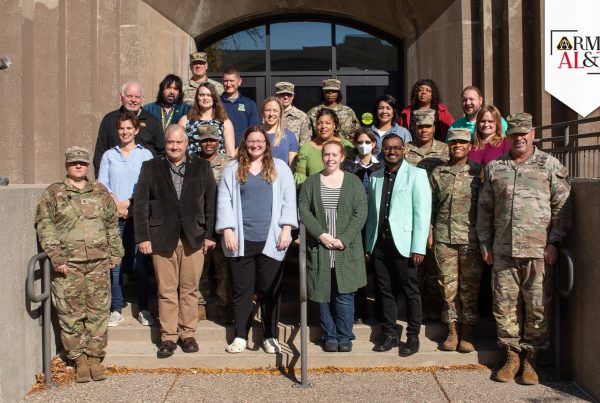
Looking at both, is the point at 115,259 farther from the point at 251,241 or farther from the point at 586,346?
the point at 586,346

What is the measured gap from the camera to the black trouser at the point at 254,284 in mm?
6098

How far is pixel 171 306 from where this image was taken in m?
6.14

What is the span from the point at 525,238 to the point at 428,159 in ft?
4.20

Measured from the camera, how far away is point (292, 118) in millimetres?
7480

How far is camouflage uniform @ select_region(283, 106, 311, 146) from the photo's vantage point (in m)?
7.43

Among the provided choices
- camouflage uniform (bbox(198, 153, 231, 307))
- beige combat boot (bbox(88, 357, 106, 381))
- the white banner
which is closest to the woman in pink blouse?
camouflage uniform (bbox(198, 153, 231, 307))

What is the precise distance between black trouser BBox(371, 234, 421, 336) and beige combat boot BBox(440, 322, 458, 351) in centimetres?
27

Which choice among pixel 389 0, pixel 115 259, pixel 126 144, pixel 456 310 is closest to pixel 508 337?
pixel 456 310

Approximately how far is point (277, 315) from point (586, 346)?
2.48m

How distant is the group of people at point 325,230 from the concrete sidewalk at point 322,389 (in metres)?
0.23

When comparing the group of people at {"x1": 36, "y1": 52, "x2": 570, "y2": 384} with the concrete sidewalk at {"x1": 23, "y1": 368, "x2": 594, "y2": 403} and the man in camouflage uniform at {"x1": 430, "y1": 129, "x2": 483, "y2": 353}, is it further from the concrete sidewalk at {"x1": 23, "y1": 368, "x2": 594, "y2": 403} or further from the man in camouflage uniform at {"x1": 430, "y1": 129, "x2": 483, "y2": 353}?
the concrete sidewalk at {"x1": 23, "y1": 368, "x2": 594, "y2": 403}

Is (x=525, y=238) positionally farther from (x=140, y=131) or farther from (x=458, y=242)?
(x=140, y=131)

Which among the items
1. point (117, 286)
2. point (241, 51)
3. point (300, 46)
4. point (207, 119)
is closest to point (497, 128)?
point (207, 119)

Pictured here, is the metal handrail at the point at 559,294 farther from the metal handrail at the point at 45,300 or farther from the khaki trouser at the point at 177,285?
the metal handrail at the point at 45,300
